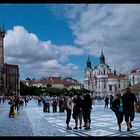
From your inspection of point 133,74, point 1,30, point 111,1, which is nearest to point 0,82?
point 1,30

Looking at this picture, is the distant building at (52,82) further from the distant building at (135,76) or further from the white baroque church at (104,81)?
the distant building at (135,76)

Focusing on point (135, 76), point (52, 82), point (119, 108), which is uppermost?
point (135, 76)

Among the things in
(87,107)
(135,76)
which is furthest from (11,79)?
(87,107)

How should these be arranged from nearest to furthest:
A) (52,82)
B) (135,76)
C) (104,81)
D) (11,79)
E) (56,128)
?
(56,128) < (11,79) < (135,76) < (104,81) < (52,82)

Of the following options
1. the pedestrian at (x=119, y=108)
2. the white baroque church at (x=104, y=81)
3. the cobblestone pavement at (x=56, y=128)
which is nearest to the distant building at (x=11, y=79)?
the white baroque church at (x=104, y=81)

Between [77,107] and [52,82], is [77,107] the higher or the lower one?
the lower one

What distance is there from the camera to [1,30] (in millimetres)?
121250

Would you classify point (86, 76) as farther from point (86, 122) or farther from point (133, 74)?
point (86, 122)

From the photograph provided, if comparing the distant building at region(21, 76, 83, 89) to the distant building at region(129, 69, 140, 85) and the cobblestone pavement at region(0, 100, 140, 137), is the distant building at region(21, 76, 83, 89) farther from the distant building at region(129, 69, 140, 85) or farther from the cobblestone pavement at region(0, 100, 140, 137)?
the cobblestone pavement at region(0, 100, 140, 137)

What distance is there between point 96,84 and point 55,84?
24.1 m

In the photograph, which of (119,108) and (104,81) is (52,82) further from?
(119,108)

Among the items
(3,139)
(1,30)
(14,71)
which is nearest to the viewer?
(3,139)

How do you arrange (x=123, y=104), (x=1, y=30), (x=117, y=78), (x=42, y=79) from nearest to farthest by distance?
1. (x=123, y=104)
2. (x=1, y=30)
3. (x=117, y=78)
4. (x=42, y=79)

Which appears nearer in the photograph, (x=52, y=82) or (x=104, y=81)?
(x=104, y=81)
